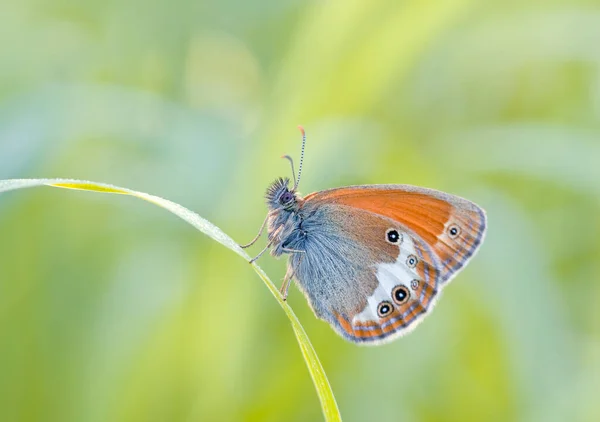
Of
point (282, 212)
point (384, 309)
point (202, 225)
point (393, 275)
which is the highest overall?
point (282, 212)

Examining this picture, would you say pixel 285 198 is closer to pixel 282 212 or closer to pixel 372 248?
pixel 282 212

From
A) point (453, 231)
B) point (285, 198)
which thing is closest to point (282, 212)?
point (285, 198)

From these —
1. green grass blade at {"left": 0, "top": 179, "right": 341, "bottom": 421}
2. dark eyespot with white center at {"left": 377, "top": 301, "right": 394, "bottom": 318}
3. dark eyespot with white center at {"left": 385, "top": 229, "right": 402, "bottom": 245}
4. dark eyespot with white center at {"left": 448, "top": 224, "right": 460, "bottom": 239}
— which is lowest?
green grass blade at {"left": 0, "top": 179, "right": 341, "bottom": 421}

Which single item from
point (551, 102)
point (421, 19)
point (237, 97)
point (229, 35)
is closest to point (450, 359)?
point (421, 19)

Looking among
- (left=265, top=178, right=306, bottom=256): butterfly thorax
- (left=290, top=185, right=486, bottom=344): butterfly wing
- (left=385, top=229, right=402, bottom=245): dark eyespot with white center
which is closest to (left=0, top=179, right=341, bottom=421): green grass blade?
(left=290, top=185, right=486, bottom=344): butterfly wing

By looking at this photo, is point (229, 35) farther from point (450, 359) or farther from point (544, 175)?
point (450, 359)

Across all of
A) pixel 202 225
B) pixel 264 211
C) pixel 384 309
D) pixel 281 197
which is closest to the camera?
pixel 202 225

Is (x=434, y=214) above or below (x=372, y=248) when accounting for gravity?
below

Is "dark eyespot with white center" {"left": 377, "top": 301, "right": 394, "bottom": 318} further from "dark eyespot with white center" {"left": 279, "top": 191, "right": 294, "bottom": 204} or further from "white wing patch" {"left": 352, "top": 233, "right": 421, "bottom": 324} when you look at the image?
"dark eyespot with white center" {"left": 279, "top": 191, "right": 294, "bottom": 204}
